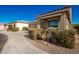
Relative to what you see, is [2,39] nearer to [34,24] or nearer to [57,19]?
[34,24]

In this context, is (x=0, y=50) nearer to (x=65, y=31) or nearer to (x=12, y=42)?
(x=12, y=42)

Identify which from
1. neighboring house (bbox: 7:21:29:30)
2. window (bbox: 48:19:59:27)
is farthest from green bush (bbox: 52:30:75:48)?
neighboring house (bbox: 7:21:29:30)

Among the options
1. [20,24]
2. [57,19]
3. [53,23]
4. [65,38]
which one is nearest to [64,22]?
[57,19]

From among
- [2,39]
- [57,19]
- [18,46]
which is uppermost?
[57,19]

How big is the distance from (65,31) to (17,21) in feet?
4.60

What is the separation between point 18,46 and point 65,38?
1355mm

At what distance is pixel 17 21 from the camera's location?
17.6 ft

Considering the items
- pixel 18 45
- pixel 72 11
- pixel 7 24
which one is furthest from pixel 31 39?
pixel 72 11

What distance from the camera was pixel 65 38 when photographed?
530 cm

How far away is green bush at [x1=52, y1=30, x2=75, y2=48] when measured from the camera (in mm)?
5234

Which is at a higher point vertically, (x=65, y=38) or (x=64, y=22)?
(x=64, y=22)

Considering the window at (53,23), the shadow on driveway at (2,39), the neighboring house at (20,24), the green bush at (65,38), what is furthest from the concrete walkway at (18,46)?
the window at (53,23)

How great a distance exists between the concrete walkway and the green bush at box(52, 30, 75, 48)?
23.7 inches

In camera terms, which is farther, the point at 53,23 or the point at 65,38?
the point at 53,23
